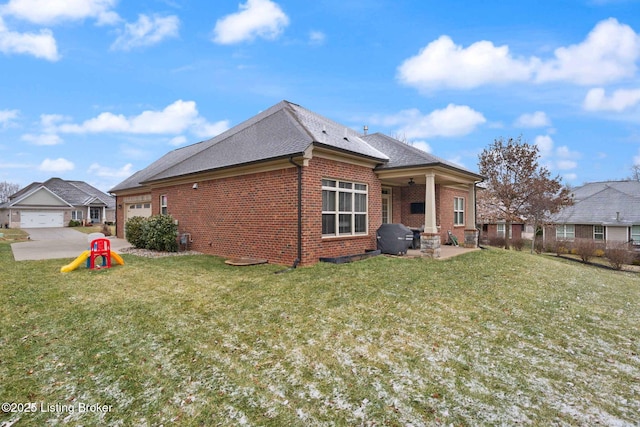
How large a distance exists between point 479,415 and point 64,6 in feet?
48.3

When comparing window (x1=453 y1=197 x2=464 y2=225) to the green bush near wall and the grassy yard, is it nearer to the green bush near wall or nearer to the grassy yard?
the grassy yard

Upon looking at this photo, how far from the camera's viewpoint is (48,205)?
1452 inches

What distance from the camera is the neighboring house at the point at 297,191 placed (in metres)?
9.62

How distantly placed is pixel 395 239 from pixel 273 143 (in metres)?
5.41

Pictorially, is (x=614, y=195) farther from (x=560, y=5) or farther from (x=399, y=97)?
(x=560, y=5)

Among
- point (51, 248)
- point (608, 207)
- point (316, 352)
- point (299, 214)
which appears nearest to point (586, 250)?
point (608, 207)

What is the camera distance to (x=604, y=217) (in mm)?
28484

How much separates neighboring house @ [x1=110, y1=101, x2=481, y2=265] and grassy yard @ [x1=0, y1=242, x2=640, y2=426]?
87.6 inches

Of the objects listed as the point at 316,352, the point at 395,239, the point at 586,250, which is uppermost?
the point at 395,239

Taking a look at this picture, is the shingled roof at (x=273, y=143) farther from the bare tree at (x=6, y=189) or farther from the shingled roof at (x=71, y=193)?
the bare tree at (x=6, y=189)

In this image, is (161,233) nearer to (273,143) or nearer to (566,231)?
(273,143)

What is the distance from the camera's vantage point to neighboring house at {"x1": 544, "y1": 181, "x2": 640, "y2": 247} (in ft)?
88.3

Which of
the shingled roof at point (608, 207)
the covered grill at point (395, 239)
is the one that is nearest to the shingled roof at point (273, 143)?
the covered grill at point (395, 239)

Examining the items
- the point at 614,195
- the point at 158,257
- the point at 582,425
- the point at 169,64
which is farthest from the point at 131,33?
the point at 614,195
